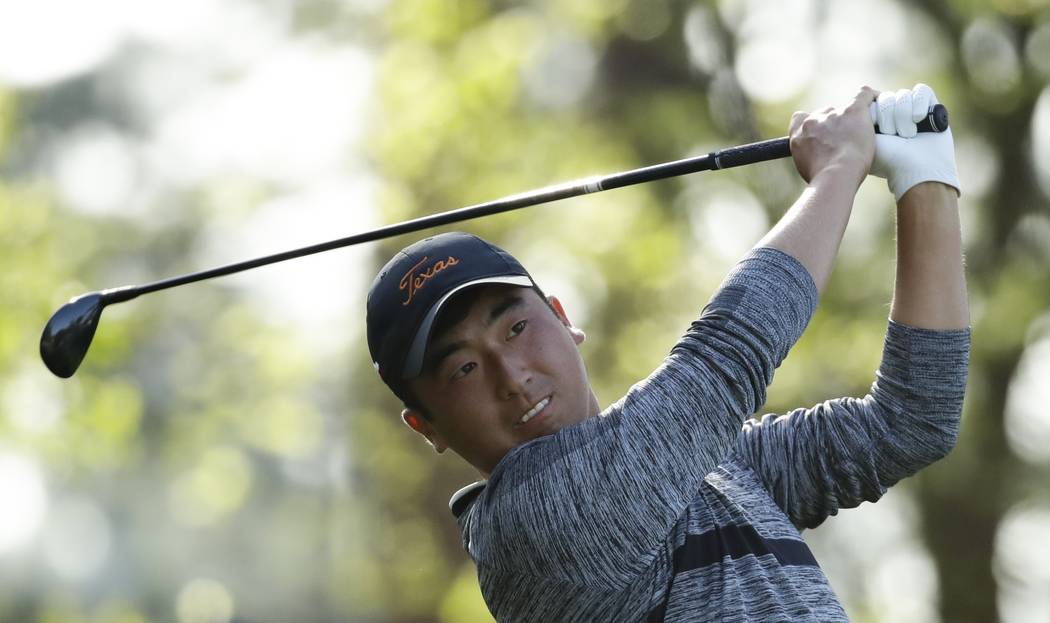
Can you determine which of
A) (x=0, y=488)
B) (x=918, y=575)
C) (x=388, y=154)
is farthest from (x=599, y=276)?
(x=0, y=488)

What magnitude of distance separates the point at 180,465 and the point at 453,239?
13837 mm

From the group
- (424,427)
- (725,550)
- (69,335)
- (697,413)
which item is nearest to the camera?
(697,413)

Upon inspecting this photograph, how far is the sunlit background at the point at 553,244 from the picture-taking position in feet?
39.3

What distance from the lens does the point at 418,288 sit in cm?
284

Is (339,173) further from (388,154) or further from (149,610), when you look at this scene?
(149,610)

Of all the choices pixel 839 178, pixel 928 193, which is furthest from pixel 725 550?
pixel 928 193

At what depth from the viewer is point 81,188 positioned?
1580 centimetres

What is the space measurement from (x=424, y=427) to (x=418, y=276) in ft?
1.41

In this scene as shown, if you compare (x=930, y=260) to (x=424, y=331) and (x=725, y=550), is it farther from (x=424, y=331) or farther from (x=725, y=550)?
(x=424, y=331)

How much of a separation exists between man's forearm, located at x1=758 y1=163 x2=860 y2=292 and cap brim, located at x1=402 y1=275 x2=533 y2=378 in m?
0.64

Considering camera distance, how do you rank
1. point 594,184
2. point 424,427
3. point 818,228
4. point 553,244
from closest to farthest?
point 818,228 < point 594,184 < point 424,427 < point 553,244

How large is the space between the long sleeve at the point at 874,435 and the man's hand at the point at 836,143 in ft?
1.52

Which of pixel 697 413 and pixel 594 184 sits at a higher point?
pixel 594 184

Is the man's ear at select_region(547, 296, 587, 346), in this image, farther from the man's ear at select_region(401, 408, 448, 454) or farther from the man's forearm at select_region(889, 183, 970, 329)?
the man's forearm at select_region(889, 183, 970, 329)
